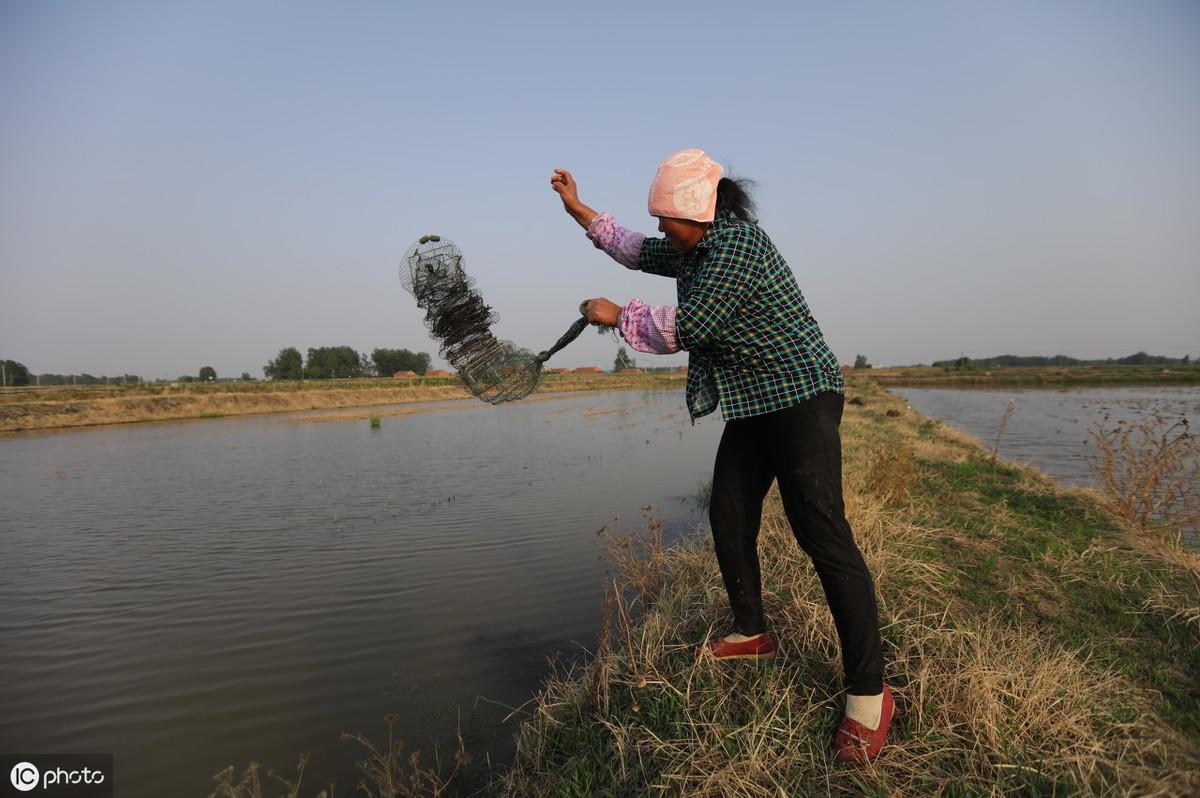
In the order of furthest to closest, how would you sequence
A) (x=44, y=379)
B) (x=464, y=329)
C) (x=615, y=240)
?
(x=44, y=379) → (x=464, y=329) → (x=615, y=240)

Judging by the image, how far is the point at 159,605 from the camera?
16.1 feet

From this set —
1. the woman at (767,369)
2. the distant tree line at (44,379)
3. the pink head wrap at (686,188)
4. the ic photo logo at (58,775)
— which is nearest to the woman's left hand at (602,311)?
the woman at (767,369)

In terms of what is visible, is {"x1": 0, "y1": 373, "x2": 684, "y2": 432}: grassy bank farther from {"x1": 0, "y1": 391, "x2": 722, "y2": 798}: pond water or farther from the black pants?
the black pants

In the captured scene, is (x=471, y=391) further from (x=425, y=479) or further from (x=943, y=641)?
(x=425, y=479)

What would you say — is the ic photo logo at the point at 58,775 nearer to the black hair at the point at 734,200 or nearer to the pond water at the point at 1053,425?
the black hair at the point at 734,200

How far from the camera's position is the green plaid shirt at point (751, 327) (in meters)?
2.05

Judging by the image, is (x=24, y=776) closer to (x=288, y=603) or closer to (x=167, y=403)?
(x=288, y=603)

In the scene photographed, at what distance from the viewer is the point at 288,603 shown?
4.95 m

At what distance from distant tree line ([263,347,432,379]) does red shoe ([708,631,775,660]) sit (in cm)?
7017

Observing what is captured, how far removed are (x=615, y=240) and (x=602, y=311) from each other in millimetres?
700

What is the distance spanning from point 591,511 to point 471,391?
4.65 m

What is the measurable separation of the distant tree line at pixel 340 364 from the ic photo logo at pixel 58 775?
69.0 meters

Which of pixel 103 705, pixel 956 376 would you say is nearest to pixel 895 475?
pixel 103 705

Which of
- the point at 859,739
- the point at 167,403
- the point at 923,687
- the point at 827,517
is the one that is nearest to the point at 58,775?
the point at 859,739
